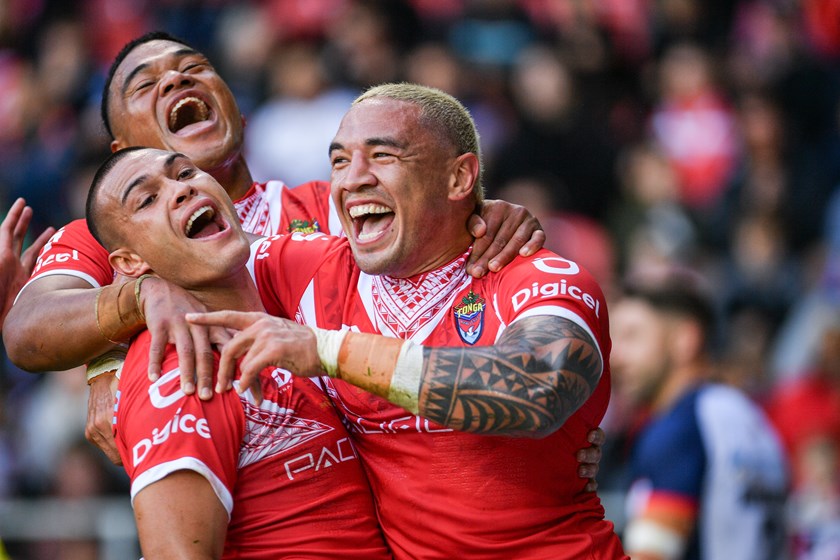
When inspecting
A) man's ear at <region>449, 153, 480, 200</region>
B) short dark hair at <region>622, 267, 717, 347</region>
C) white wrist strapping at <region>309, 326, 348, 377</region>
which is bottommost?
white wrist strapping at <region>309, 326, 348, 377</region>

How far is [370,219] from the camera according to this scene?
480 centimetres

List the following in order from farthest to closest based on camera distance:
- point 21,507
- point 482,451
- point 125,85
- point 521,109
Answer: point 521,109 → point 21,507 → point 125,85 → point 482,451

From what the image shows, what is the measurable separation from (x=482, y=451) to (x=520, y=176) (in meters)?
6.47

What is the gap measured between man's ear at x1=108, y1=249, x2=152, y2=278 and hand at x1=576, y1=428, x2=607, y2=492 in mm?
1738

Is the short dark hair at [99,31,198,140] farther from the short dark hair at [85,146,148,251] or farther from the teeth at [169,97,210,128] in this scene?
the short dark hair at [85,146,148,251]

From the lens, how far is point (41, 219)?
38.0 feet

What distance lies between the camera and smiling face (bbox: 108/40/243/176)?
543 cm

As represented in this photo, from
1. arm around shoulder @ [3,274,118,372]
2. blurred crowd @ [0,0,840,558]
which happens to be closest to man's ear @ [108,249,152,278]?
arm around shoulder @ [3,274,118,372]

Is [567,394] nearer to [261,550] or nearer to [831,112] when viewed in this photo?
[261,550]

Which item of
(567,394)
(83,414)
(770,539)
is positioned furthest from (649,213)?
(567,394)

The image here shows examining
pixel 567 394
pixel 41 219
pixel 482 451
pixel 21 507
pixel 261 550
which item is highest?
pixel 567 394

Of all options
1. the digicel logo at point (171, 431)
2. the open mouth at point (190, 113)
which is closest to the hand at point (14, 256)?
the open mouth at point (190, 113)

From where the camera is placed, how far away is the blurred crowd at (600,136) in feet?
32.8

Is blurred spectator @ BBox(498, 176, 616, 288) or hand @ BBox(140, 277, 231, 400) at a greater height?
blurred spectator @ BBox(498, 176, 616, 288)
